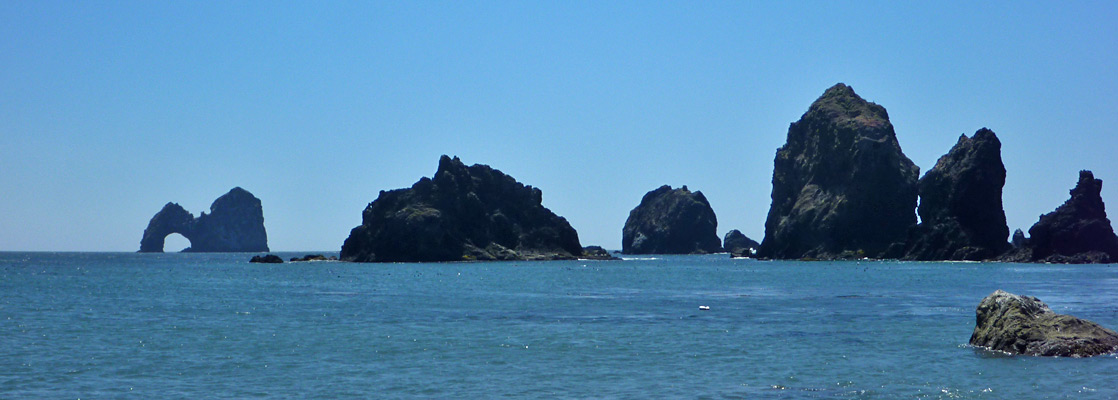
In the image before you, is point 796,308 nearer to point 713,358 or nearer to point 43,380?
point 713,358

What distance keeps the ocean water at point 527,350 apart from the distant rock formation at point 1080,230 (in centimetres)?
11250

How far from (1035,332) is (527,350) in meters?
18.8

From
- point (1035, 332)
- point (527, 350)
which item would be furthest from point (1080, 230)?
point (527, 350)

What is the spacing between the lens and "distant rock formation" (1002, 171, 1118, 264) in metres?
176

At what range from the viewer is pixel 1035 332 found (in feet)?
121

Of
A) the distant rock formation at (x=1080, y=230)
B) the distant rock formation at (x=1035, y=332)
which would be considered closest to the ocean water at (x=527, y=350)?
the distant rock formation at (x=1035, y=332)

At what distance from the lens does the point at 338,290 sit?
308ft

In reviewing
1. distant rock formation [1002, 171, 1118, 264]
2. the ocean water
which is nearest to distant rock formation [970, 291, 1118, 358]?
the ocean water

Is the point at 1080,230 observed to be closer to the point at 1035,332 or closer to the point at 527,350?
the point at 1035,332

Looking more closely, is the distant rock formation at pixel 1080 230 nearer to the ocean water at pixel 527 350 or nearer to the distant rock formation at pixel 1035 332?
the ocean water at pixel 527 350

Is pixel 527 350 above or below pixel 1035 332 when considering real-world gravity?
below

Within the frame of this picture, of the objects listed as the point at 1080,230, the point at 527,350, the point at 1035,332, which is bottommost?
the point at 527,350

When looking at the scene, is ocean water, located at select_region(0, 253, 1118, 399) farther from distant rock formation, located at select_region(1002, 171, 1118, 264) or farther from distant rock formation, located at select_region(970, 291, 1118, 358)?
distant rock formation, located at select_region(1002, 171, 1118, 264)

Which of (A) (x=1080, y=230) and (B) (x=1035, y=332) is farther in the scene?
(A) (x=1080, y=230)
